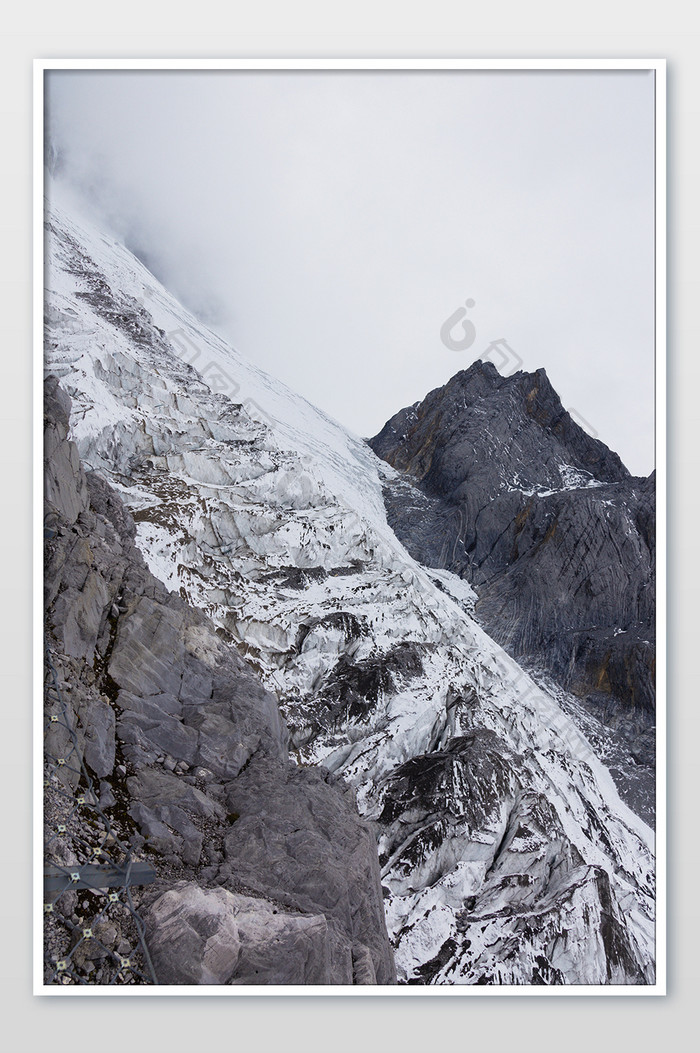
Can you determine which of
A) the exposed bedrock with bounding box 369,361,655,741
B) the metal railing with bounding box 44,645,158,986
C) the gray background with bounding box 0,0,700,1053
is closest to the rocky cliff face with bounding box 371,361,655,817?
the exposed bedrock with bounding box 369,361,655,741

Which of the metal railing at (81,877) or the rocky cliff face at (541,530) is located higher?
the rocky cliff face at (541,530)

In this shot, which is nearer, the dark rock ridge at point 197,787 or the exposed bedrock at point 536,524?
the dark rock ridge at point 197,787

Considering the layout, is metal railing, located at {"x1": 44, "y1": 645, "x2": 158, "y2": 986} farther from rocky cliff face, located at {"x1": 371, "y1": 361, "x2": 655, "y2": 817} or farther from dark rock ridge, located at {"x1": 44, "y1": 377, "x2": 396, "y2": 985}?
rocky cliff face, located at {"x1": 371, "y1": 361, "x2": 655, "y2": 817}
